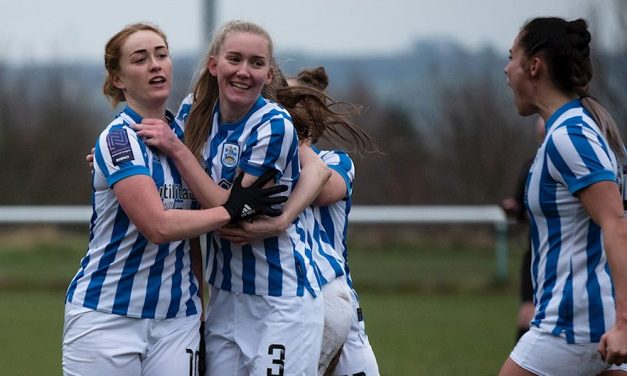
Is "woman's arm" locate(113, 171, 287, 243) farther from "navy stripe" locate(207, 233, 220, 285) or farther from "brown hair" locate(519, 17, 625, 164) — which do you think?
"brown hair" locate(519, 17, 625, 164)

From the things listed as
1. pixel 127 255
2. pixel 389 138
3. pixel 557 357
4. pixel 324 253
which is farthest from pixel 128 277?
pixel 389 138

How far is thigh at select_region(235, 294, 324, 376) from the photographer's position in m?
4.07

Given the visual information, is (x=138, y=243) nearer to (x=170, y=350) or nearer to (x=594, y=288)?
(x=170, y=350)

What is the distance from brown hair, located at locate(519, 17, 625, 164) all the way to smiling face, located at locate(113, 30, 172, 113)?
1251 mm

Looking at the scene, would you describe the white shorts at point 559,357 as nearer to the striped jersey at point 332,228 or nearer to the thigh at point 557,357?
the thigh at point 557,357

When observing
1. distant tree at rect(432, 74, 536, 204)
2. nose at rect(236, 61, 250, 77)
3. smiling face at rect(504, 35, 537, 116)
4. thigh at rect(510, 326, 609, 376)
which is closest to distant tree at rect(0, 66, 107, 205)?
distant tree at rect(432, 74, 536, 204)

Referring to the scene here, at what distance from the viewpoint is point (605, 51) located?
18.0 meters

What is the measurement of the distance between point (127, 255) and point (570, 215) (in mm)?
1505

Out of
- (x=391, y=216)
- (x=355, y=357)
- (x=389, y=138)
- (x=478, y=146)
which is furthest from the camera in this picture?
(x=389, y=138)

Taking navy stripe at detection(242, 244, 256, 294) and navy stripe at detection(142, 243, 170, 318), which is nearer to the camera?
navy stripe at detection(142, 243, 170, 318)

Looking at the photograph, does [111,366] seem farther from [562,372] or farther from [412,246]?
[412,246]

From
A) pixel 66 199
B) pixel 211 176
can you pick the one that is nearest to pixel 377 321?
pixel 211 176

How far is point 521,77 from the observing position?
4.05m

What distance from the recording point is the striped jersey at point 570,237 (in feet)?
12.6
